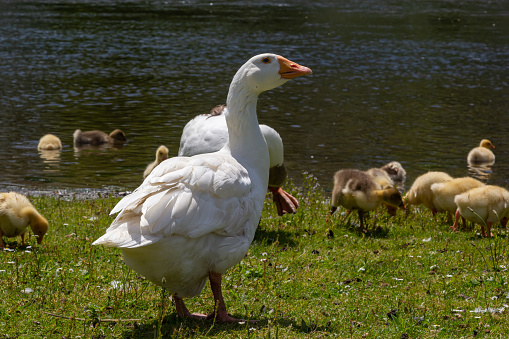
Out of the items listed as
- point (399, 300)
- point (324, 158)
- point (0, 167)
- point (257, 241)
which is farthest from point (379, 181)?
point (0, 167)

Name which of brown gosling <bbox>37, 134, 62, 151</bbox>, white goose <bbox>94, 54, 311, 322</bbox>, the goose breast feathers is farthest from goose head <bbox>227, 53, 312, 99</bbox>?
brown gosling <bbox>37, 134, 62, 151</bbox>

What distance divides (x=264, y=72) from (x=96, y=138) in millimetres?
13363

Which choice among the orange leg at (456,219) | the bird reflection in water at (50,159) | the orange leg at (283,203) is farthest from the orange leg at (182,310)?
the bird reflection in water at (50,159)

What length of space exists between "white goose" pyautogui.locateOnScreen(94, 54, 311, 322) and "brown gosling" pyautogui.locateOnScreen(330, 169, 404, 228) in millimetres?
3874

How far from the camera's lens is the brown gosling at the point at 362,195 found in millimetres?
10109

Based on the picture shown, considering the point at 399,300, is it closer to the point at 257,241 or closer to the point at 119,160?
the point at 257,241

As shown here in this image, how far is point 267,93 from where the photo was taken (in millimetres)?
28484

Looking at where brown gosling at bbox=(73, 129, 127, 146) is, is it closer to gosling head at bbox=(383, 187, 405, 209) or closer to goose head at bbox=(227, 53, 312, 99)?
gosling head at bbox=(383, 187, 405, 209)

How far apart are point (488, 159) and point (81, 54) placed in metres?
25.8

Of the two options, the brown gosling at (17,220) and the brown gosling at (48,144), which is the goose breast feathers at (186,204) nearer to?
→ the brown gosling at (17,220)

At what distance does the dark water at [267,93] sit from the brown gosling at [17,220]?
5.73 m

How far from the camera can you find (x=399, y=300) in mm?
6789

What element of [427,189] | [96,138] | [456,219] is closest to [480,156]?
[427,189]

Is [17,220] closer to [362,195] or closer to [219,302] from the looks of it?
[219,302]
